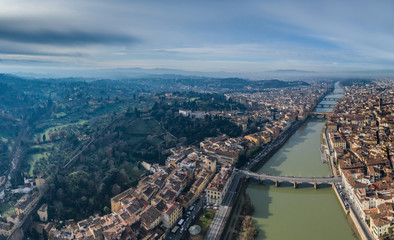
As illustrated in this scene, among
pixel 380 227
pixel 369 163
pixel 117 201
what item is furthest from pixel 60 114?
pixel 380 227

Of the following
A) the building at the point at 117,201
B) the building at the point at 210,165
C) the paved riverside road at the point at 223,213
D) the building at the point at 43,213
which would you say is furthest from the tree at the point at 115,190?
the paved riverside road at the point at 223,213

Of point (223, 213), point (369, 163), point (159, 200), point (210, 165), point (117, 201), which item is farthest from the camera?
point (210, 165)

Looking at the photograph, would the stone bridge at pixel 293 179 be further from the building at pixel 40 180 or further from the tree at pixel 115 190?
the building at pixel 40 180

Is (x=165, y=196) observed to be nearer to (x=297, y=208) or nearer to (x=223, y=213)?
(x=223, y=213)

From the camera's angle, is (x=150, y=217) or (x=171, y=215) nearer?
(x=150, y=217)

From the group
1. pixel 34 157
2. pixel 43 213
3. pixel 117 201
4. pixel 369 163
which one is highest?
pixel 369 163

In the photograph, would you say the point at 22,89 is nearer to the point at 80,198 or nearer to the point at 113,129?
the point at 113,129
